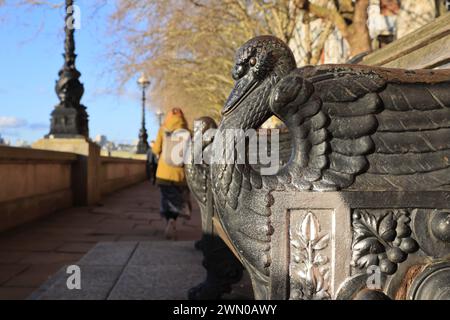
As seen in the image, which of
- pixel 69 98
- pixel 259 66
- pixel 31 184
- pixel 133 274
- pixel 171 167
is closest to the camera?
pixel 259 66

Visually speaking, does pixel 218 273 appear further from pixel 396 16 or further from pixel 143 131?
pixel 143 131

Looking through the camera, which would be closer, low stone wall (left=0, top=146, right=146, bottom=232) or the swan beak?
the swan beak

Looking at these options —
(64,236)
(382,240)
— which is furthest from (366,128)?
(64,236)

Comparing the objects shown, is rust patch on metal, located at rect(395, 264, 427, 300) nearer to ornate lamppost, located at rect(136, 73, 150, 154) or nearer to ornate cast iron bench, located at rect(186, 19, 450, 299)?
ornate cast iron bench, located at rect(186, 19, 450, 299)

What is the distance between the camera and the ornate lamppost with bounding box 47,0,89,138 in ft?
28.4

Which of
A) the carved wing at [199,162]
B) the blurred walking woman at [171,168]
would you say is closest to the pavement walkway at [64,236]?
the blurred walking woman at [171,168]

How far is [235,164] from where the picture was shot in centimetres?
A: 154

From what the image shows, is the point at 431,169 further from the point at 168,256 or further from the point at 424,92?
the point at 168,256

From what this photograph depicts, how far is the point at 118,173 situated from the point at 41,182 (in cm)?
734

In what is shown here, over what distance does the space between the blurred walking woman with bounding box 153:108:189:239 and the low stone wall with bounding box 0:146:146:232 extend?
203 cm

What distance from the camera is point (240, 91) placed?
1.64m

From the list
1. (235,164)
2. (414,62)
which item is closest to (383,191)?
(235,164)

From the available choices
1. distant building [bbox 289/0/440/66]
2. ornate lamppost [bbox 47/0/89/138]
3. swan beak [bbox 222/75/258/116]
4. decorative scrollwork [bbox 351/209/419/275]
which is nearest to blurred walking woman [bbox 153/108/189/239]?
swan beak [bbox 222/75/258/116]

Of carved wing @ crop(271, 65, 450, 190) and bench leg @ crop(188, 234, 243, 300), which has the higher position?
carved wing @ crop(271, 65, 450, 190)
